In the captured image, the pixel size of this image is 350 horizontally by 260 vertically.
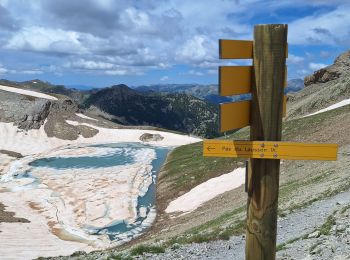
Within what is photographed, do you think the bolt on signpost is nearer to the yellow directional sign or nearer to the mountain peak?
the yellow directional sign

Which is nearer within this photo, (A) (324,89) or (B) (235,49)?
(B) (235,49)

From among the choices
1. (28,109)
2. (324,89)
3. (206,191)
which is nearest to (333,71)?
(324,89)

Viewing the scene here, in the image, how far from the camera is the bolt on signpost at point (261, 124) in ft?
19.0

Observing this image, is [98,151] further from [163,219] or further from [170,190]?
[163,219]

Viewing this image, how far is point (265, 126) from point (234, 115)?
0.49 meters

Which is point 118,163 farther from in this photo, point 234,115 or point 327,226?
point 234,115

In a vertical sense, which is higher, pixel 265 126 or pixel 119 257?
pixel 265 126

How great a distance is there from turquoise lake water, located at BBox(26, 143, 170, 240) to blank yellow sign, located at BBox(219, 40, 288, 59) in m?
26.1

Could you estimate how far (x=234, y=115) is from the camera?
5.94 meters

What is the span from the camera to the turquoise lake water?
32312 mm

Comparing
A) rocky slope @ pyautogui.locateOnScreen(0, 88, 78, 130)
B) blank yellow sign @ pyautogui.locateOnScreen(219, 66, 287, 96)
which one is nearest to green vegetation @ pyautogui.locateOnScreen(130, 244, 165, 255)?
blank yellow sign @ pyautogui.locateOnScreen(219, 66, 287, 96)

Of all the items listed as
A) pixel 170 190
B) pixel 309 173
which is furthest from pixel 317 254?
pixel 170 190

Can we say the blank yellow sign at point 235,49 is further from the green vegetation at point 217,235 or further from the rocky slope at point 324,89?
the rocky slope at point 324,89

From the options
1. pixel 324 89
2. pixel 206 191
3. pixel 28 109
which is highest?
pixel 324 89
